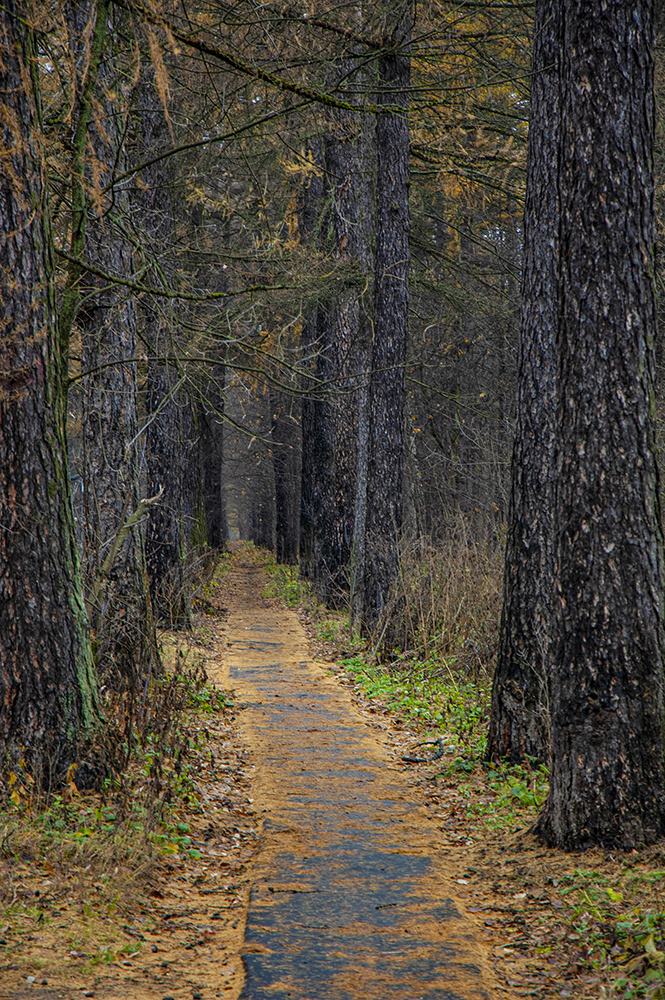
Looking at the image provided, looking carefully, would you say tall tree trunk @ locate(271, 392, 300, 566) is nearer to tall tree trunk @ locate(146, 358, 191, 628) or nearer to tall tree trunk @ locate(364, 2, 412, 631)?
tall tree trunk @ locate(146, 358, 191, 628)

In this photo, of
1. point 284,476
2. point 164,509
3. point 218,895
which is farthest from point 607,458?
point 284,476

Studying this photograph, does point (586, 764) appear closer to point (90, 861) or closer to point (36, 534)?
point (90, 861)

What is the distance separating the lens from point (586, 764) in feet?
15.4

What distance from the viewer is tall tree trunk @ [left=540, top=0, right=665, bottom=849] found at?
4621mm

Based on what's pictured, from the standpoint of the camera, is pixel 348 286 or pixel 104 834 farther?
pixel 348 286

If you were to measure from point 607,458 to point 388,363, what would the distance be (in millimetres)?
7067

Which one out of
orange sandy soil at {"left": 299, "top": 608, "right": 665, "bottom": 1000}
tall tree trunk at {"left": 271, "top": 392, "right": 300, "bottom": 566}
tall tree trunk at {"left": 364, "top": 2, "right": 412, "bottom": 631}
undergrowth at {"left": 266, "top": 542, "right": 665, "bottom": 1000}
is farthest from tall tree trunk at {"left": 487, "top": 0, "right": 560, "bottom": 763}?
tall tree trunk at {"left": 271, "top": 392, "right": 300, "bottom": 566}

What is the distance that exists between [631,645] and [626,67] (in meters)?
3.42

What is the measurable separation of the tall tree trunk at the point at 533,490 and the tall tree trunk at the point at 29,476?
131 inches

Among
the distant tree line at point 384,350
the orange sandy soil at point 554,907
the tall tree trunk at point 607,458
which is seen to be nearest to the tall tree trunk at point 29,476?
the distant tree line at point 384,350

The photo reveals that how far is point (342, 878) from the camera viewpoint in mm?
4785

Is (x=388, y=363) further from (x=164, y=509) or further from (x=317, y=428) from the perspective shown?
(x=317, y=428)

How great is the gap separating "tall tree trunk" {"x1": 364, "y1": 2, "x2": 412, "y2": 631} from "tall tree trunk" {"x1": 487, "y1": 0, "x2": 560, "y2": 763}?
501 cm

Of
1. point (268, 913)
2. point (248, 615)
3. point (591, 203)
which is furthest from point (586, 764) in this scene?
point (248, 615)
